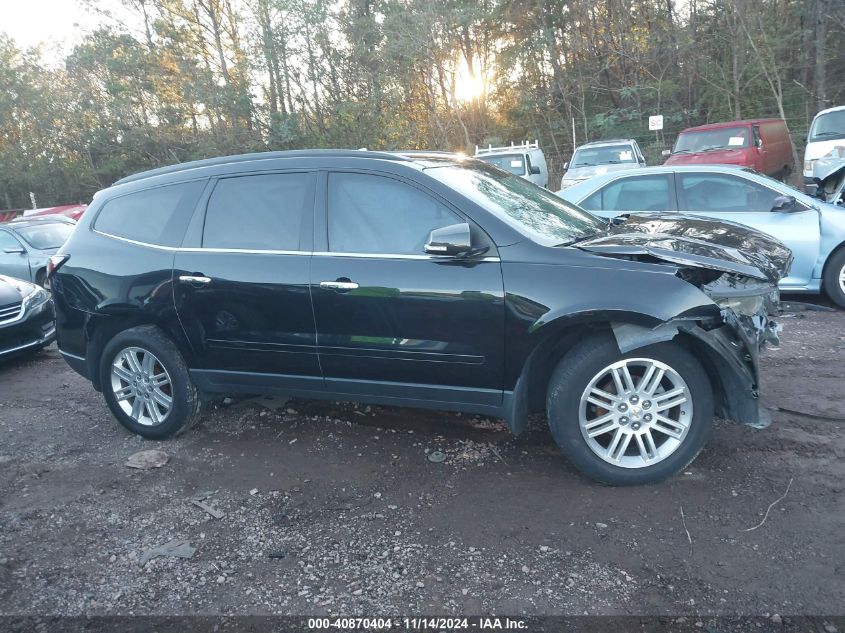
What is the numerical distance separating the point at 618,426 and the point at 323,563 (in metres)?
1.66

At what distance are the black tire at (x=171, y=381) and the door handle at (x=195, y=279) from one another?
1.69 ft

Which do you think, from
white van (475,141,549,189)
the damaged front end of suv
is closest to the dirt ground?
the damaged front end of suv

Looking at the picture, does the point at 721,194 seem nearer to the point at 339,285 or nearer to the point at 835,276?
the point at 835,276

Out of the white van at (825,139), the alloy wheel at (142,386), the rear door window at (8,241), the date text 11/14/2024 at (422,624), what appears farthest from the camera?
the white van at (825,139)

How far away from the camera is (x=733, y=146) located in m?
14.0

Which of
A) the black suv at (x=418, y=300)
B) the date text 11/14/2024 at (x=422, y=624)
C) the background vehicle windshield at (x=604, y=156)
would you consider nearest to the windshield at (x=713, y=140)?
the background vehicle windshield at (x=604, y=156)

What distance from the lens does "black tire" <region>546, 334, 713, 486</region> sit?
330 cm

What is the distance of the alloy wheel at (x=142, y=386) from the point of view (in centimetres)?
449

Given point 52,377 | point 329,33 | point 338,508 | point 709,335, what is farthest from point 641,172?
point 329,33

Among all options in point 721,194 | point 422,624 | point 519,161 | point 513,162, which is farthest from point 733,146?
point 422,624

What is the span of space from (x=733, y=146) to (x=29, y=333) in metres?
13.8

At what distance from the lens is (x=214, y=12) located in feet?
85.9

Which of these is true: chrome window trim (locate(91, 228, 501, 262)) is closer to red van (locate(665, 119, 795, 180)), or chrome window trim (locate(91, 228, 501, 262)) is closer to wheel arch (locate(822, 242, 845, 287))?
wheel arch (locate(822, 242, 845, 287))

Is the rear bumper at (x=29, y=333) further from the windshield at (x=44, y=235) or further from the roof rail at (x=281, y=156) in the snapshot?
the windshield at (x=44, y=235)
